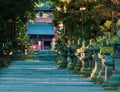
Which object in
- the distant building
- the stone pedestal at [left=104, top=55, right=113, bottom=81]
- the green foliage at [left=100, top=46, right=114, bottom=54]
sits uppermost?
the green foliage at [left=100, top=46, right=114, bottom=54]

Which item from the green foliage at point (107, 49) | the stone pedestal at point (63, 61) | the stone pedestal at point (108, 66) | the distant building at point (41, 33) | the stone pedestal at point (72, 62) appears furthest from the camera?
the distant building at point (41, 33)

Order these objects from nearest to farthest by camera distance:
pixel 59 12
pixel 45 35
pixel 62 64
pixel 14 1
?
pixel 14 1 < pixel 62 64 < pixel 59 12 < pixel 45 35

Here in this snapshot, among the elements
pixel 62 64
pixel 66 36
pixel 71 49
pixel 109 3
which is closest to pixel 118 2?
pixel 109 3

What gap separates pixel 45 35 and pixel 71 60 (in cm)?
6228

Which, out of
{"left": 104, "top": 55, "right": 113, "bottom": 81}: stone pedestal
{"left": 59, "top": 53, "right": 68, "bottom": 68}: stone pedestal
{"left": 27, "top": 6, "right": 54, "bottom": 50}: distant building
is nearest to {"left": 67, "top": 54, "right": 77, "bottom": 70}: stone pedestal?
{"left": 59, "top": 53, "right": 68, "bottom": 68}: stone pedestal

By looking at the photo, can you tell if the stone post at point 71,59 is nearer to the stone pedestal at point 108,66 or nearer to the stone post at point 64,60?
the stone post at point 64,60

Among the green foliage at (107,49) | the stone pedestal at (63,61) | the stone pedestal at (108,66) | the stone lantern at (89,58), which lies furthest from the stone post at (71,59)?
the green foliage at (107,49)

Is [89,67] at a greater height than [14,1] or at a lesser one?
lesser

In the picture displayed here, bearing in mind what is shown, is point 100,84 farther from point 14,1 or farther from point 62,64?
point 62,64

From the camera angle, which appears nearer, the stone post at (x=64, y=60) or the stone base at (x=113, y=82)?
the stone base at (x=113, y=82)

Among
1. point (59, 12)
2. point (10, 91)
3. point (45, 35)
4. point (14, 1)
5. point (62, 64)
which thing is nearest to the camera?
point (10, 91)

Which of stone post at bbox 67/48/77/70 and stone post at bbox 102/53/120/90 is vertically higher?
stone post at bbox 102/53/120/90

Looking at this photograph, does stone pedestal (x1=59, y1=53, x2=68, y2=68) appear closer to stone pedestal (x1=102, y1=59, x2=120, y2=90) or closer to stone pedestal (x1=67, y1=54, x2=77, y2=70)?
stone pedestal (x1=67, y1=54, x2=77, y2=70)

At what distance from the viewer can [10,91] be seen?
1925cm
